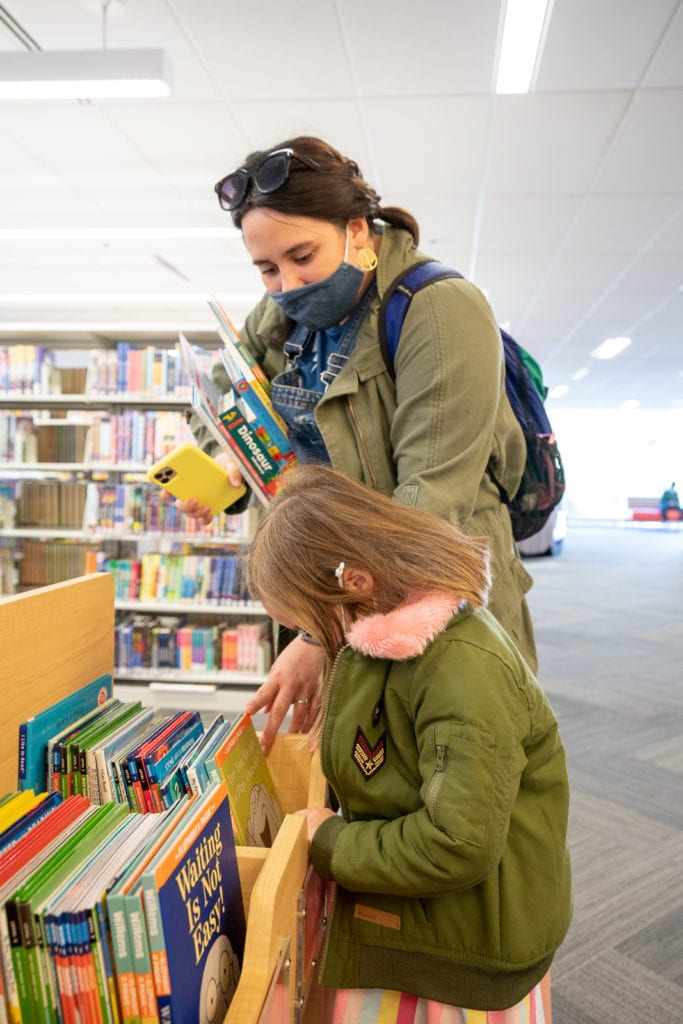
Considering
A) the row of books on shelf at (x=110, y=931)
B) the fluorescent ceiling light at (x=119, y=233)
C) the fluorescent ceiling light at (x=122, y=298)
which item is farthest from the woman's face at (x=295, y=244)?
the fluorescent ceiling light at (x=122, y=298)

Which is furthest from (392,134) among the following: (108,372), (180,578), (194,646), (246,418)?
(246,418)

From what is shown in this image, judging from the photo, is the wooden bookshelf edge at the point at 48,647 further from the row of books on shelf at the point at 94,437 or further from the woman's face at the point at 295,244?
the row of books on shelf at the point at 94,437

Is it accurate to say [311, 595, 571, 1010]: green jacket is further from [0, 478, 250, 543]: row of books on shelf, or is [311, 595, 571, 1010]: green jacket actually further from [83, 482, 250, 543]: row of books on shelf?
[83, 482, 250, 543]: row of books on shelf

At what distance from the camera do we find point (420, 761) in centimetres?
83

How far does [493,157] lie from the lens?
456 cm

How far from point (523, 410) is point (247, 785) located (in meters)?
0.81

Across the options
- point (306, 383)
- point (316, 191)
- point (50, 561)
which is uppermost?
point (316, 191)

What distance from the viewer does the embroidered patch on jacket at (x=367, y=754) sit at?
0.86m

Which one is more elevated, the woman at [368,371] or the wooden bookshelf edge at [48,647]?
the woman at [368,371]

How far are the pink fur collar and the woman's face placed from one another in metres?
0.57

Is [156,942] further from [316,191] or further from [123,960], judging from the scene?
[316,191]

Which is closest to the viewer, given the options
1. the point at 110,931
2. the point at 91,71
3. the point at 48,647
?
the point at 110,931

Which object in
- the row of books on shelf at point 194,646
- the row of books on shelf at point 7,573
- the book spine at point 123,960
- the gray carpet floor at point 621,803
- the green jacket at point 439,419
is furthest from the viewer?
the row of books on shelf at point 7,573

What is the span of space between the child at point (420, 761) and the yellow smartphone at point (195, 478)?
37 centimetres
